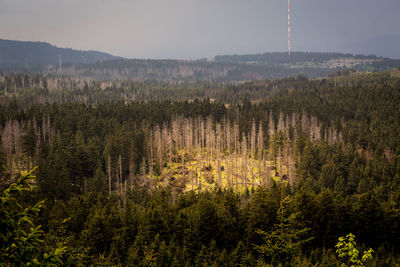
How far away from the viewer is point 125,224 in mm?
45438

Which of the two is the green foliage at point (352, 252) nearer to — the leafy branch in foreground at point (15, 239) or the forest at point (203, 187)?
the forest at point (203, 187)

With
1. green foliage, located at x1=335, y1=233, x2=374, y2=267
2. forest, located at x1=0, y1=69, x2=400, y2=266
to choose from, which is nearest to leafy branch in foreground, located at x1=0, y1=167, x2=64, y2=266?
forest, located at x1=0, y1=69, x2=400, y2=266

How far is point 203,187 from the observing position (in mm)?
91312

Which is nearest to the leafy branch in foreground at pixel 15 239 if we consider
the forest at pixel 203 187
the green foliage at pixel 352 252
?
the forest at pixel 203 187

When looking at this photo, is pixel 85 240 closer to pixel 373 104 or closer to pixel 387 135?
pixel 387 135

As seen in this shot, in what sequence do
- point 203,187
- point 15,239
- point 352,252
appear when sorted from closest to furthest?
1. point 15,239
2. point 352,252
3. point 203,187

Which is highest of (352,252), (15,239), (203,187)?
(15,239)

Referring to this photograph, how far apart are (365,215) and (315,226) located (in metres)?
8.26

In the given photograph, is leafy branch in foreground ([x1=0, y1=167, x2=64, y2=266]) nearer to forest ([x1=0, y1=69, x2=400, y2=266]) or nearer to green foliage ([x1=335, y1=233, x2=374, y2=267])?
forest ([x1=0, y1=69, x2=400, y2=266])

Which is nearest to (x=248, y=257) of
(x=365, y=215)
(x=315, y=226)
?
(x=315, y=226)

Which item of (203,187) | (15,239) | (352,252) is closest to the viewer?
(15,239)

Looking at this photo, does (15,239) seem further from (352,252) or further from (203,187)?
(203,187)

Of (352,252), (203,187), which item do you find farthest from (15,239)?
(203,187)

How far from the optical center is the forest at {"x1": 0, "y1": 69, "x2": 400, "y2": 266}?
29.6 metres
